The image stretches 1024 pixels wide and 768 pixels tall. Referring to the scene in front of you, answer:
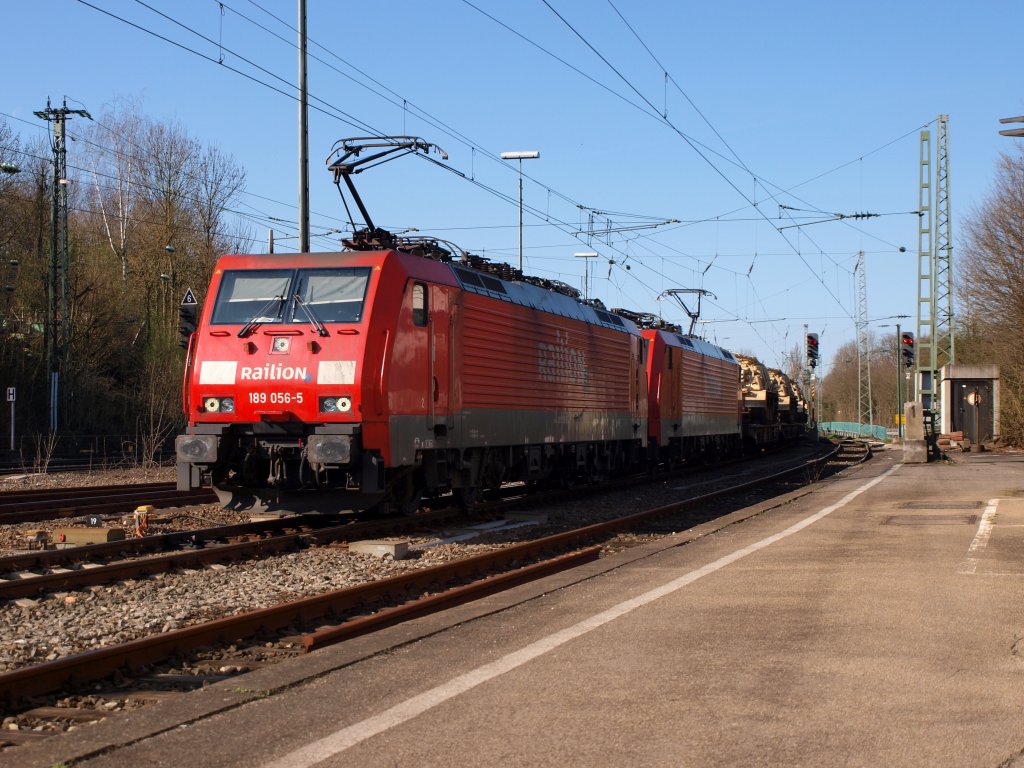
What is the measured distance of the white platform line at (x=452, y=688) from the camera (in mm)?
4512

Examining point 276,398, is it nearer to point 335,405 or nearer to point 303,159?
point 335,405

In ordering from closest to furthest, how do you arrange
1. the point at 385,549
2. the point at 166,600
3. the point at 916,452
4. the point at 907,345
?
1. the point at 166,600
2. the point at 385,549
3. the point at 916,452
4. the point at 907,345

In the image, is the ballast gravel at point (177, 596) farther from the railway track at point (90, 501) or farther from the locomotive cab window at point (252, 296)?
the locomotive cab window at point (252, 296)

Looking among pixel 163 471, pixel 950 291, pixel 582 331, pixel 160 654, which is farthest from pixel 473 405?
pixel 950 291

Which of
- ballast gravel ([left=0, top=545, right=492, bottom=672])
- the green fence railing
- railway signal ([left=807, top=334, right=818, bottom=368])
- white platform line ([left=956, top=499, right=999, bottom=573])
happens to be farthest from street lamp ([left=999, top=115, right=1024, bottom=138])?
the green fence railing

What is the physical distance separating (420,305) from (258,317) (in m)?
1.98

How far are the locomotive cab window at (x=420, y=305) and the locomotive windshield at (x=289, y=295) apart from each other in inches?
30.7

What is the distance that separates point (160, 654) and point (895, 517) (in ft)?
36.1

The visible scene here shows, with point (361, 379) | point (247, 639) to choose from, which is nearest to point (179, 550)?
point (361, 379)

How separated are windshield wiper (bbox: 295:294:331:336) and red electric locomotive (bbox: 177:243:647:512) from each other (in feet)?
0.05

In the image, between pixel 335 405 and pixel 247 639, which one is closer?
pixel 247 639

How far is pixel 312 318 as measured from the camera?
495 inches

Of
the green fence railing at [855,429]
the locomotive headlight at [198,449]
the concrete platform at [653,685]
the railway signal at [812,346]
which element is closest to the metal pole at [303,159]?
the locomotive headlight at [198,449]

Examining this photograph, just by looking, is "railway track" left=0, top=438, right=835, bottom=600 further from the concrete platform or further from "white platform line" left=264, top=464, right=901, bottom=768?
"white platform line" left=264, top=464, right=901, bottom=768
